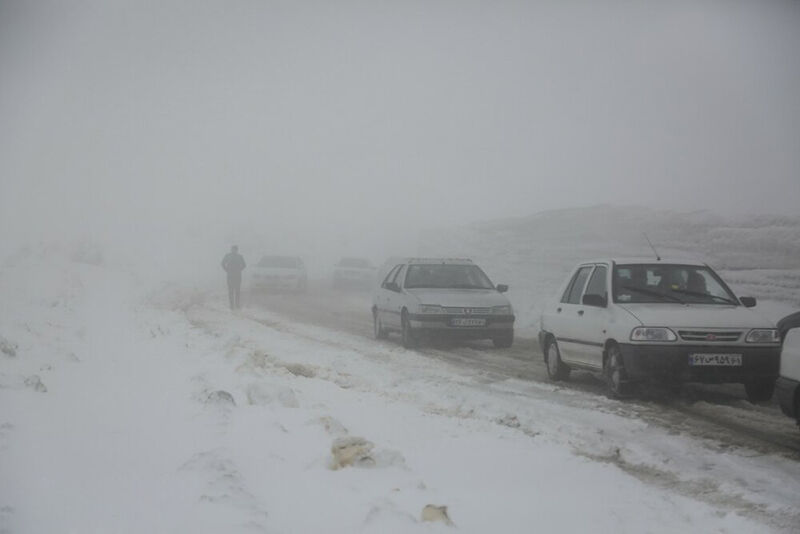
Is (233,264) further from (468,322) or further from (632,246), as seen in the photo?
(632,246)

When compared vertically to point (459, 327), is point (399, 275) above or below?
above

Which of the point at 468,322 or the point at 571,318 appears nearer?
the point at 571,318

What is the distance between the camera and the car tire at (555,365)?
344 inches

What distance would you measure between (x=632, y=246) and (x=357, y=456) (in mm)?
26704

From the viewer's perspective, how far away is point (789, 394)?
5.43 meters

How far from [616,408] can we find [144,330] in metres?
8.51

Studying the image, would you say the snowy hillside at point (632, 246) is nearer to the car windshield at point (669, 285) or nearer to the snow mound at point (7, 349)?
the car windshield at point (669, 285)

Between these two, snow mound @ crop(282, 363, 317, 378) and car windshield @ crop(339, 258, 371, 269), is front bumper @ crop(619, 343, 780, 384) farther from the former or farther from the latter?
car windshield @ crop(339, 258, 371, 269)

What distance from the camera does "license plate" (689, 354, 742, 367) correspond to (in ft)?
22.0

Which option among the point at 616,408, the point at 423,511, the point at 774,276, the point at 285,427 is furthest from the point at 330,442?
the point at 774,276

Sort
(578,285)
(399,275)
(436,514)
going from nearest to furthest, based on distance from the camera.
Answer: (436,514) → (578,285) → (399,275)

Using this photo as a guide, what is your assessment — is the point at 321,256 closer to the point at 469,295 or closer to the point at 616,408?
the point at 469,295

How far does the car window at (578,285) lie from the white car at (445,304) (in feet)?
8.83

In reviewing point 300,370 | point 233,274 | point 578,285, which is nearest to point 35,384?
point 300,370
